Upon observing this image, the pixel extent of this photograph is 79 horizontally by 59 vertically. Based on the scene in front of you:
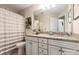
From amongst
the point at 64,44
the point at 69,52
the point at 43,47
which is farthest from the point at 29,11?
the point at 69,52

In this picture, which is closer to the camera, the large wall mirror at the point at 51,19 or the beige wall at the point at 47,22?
the large wall mirror at the point at 51,19

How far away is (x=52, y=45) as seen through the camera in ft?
4.75

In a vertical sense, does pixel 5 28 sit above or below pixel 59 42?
above

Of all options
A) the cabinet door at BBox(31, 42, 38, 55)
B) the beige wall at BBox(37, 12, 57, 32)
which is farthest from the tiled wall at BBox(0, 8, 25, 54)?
the beige wall at BBox(37, 12, 57, 32)

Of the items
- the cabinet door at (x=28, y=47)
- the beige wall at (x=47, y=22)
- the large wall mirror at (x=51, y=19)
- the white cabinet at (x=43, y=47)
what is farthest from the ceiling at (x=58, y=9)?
the cabinet door at (x=28, y=47)

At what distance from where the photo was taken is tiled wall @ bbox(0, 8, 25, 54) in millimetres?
1803

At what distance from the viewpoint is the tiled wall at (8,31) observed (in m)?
1.80

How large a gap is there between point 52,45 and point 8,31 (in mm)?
1222

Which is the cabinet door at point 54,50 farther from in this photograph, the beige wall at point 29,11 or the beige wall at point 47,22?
the beige wall at point 29,11

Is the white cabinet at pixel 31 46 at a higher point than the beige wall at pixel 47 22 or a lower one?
lower

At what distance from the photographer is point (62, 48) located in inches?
50.1

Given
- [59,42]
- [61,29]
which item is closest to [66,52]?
[59,42]
